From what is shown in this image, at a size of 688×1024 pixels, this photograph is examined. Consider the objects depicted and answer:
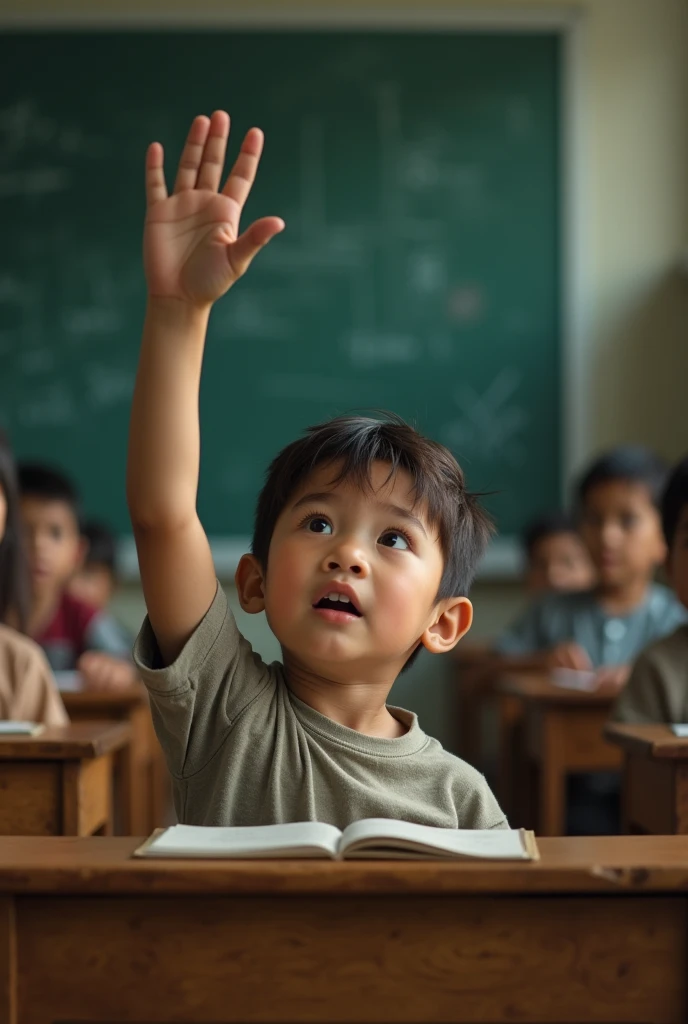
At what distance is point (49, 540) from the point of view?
13.8 feet

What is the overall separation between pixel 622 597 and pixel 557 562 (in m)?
1.15

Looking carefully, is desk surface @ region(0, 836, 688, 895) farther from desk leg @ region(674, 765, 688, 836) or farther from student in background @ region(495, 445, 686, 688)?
student in background @ region(495, 445, 686, 688)

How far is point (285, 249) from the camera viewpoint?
5.74 metres

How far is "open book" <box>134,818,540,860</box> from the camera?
1039mm

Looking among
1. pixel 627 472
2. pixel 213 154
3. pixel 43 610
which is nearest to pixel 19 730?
pixel 213 154

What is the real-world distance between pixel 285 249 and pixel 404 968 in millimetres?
4940

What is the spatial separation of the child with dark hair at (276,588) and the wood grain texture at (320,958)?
11.6 inches

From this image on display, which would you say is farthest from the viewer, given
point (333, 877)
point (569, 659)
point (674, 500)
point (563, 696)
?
point (569, 659)

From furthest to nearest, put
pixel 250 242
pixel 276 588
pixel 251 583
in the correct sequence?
pixel 251 583 < pixel 276 588 < pixel 250 242

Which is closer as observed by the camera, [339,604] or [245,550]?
[339,604]

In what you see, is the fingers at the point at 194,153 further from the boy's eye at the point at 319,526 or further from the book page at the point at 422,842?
the book page at the point at 422,842

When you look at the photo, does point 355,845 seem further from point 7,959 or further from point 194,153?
point 194,153

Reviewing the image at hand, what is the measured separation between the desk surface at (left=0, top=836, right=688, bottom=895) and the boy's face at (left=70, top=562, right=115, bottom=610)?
4.15 meters

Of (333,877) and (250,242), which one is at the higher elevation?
(250,242)
